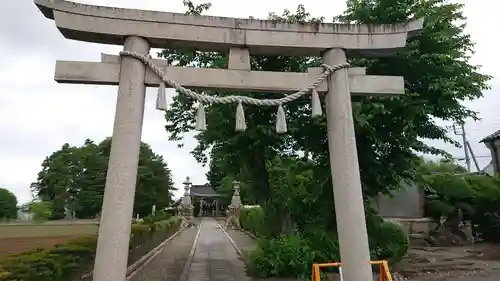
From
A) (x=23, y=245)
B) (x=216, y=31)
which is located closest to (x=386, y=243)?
(x=216, y=31)

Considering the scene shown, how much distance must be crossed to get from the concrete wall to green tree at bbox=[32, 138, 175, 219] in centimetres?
2352

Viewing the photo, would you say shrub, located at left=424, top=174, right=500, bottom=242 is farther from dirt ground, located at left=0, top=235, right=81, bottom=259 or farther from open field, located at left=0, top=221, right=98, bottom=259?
dirt ground, located at left=0, top=235, right=81, bottom=259

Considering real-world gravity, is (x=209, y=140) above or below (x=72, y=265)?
above

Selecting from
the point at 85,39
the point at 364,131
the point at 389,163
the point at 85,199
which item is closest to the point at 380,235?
the point at 389,163

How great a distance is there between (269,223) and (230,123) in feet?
14.5

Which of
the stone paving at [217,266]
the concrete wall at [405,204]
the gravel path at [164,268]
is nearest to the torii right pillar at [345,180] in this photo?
the stone paving at [217,266]

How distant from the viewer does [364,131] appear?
925 cm

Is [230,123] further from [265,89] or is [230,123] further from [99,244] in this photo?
[99,244]

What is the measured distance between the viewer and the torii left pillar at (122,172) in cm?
468

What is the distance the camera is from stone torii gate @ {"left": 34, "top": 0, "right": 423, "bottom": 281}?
486 cm

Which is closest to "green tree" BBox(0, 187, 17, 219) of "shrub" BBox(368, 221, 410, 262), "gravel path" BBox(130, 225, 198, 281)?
"gravel path" BBox(130, 225, 198, 281)

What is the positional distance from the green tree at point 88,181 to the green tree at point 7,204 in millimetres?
5494

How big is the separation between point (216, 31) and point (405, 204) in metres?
17.5

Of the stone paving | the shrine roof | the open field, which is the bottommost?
the stone paving
